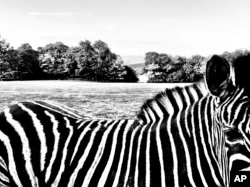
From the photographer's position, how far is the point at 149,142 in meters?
2.77

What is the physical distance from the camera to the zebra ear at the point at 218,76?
2340 mm

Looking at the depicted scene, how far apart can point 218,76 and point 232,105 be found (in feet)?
0.75

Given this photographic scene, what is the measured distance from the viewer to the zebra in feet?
7.74

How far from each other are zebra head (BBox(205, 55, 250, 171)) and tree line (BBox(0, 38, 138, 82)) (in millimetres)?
102318

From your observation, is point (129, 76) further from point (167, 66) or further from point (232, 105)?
point (232, 105)

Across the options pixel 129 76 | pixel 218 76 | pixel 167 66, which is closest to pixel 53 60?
pixel 129 76

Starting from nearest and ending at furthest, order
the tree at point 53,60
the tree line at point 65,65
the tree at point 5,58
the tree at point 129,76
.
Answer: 1. the tree at point 5,58
2. the tree line at point 65,65
3. the tree at point 129,76
4. the tree at point 53,60

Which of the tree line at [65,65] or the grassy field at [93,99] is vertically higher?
the tree line at [65,65]

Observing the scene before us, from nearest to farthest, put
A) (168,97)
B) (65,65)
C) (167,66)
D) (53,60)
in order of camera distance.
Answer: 1. (168,97)
2. (65,65)
3. (53,60)
4. (167,66)

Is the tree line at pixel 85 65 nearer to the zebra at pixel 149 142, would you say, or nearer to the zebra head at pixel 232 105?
the zebra at pixel 149 142

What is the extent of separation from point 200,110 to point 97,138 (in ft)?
3.21

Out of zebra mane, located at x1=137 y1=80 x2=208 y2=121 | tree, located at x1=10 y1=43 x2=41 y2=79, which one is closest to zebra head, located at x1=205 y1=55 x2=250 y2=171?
zebra mane, located at x1=137 y1=80 x2=208 y2=121

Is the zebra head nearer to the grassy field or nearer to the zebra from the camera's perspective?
the zebra

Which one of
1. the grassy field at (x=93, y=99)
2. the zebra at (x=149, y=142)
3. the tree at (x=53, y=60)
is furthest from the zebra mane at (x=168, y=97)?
the tree at (x=53, y=60)
